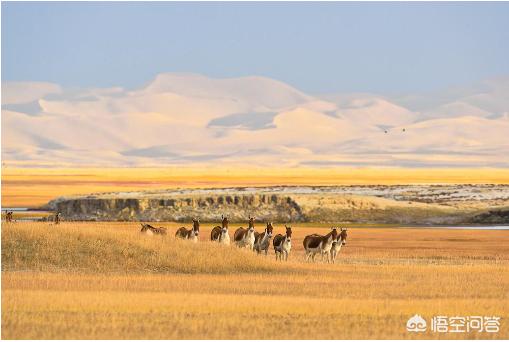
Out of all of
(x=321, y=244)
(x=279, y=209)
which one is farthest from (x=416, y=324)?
(x=279, y=209)

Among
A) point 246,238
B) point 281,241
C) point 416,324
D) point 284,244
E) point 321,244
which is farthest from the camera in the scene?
point 246,238

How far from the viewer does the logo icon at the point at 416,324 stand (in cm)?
2189

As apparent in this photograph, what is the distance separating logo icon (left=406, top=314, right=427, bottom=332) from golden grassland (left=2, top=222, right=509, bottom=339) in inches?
11.9

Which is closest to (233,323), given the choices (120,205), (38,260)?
(38,260)

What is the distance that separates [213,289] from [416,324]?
8.32 m

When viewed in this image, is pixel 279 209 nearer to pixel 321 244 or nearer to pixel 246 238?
pixel 246 238

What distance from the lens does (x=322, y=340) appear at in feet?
66.8

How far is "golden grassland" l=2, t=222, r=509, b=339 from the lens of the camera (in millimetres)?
21875

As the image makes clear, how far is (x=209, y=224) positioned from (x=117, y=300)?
42.8 meters

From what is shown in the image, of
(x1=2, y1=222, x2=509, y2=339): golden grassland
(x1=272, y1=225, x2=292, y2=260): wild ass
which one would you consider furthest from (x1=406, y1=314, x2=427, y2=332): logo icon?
(x1=272, y1=225, x2=292, y2=260): wild ass

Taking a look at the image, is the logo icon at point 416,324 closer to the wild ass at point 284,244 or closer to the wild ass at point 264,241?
the wild ass at point 284,244

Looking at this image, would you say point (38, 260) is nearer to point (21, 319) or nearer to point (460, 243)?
point (21, 319)

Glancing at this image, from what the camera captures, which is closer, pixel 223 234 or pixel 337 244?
pixel 223 234

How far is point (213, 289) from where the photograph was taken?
1171 inches
